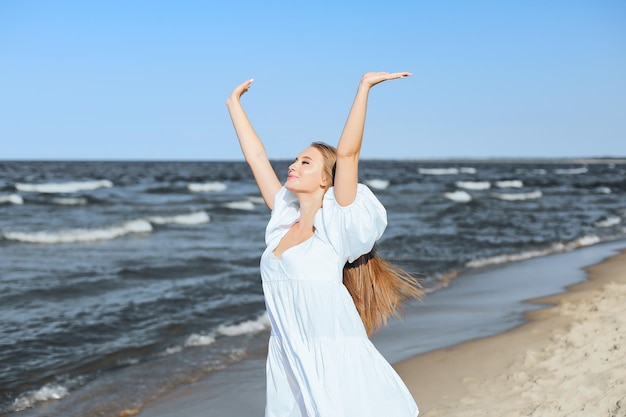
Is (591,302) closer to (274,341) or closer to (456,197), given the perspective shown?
(274,341)

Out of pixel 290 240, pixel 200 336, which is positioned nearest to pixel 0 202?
pixel 200 336

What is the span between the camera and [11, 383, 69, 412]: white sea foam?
6090 mm

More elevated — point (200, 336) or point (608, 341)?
point (608, 341)

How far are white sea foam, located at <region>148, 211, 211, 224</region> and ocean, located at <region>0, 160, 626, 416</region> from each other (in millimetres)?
63

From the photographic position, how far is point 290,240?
3117 millimetres

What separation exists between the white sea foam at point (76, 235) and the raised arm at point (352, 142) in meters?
15.1

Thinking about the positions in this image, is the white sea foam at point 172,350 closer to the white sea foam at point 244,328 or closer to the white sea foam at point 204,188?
the white sea foam at point 244,328

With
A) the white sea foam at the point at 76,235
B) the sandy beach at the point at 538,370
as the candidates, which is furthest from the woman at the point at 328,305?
the white sea foam at the point at 76,235

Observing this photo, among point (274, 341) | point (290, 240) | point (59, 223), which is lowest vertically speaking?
point (59, 223)

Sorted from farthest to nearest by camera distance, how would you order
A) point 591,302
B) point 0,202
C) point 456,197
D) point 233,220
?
1. point 456,197
2. point 0,202
3. point 233,220
4. point 591,302

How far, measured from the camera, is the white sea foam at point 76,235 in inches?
670

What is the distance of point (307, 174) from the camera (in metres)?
3.11

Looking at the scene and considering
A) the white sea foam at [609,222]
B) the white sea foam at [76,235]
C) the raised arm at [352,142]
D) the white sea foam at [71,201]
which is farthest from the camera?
the white sea foam at [71,201]

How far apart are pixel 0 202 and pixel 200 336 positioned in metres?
23.3
